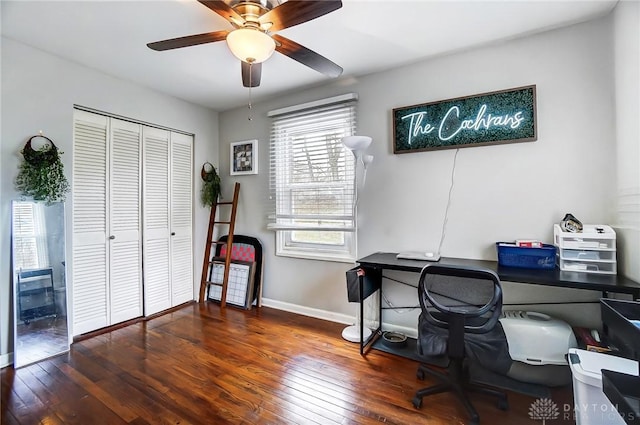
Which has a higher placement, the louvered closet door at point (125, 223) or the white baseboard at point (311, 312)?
the louvered closet door at point (125, 223)

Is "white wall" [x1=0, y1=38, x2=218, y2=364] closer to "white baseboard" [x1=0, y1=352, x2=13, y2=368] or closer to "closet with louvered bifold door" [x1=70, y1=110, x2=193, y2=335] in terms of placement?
"white baseboard" [x1=0, y1=352, x2=13, y2=368]

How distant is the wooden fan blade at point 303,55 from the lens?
1.74 meters

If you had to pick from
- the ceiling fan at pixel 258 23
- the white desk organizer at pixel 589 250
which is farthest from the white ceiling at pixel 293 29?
the white desk organizer at pixel 589 250

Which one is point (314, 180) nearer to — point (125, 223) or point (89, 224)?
point (125, 223)

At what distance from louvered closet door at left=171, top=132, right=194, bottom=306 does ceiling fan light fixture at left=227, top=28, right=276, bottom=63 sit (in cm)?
224

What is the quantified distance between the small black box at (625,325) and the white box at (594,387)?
171 mm

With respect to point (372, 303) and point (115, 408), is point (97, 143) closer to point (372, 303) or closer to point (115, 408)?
point (115, 408)

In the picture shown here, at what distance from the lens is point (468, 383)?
1.78m

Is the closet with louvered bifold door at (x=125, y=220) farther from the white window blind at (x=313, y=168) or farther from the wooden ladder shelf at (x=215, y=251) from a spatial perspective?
the white window blind at (x=313, y=168)

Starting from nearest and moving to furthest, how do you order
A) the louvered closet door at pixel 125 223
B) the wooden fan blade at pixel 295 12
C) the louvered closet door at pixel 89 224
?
the wooden fan blade at pixel 295 12, the louvered closet door at pixel 89 224, the louvered closet door at pixel 125 223

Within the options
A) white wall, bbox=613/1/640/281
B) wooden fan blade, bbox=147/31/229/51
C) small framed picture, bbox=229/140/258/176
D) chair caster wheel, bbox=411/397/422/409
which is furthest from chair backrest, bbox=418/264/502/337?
small framed picture, bbox=229/140/258/176

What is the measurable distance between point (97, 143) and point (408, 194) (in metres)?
3.09

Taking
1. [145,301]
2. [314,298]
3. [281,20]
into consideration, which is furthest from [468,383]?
[145,301]

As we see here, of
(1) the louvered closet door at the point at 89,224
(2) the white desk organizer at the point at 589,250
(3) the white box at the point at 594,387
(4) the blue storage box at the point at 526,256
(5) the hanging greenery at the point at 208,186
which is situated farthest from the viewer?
(5) the hanging greenery at the point at 208,186
